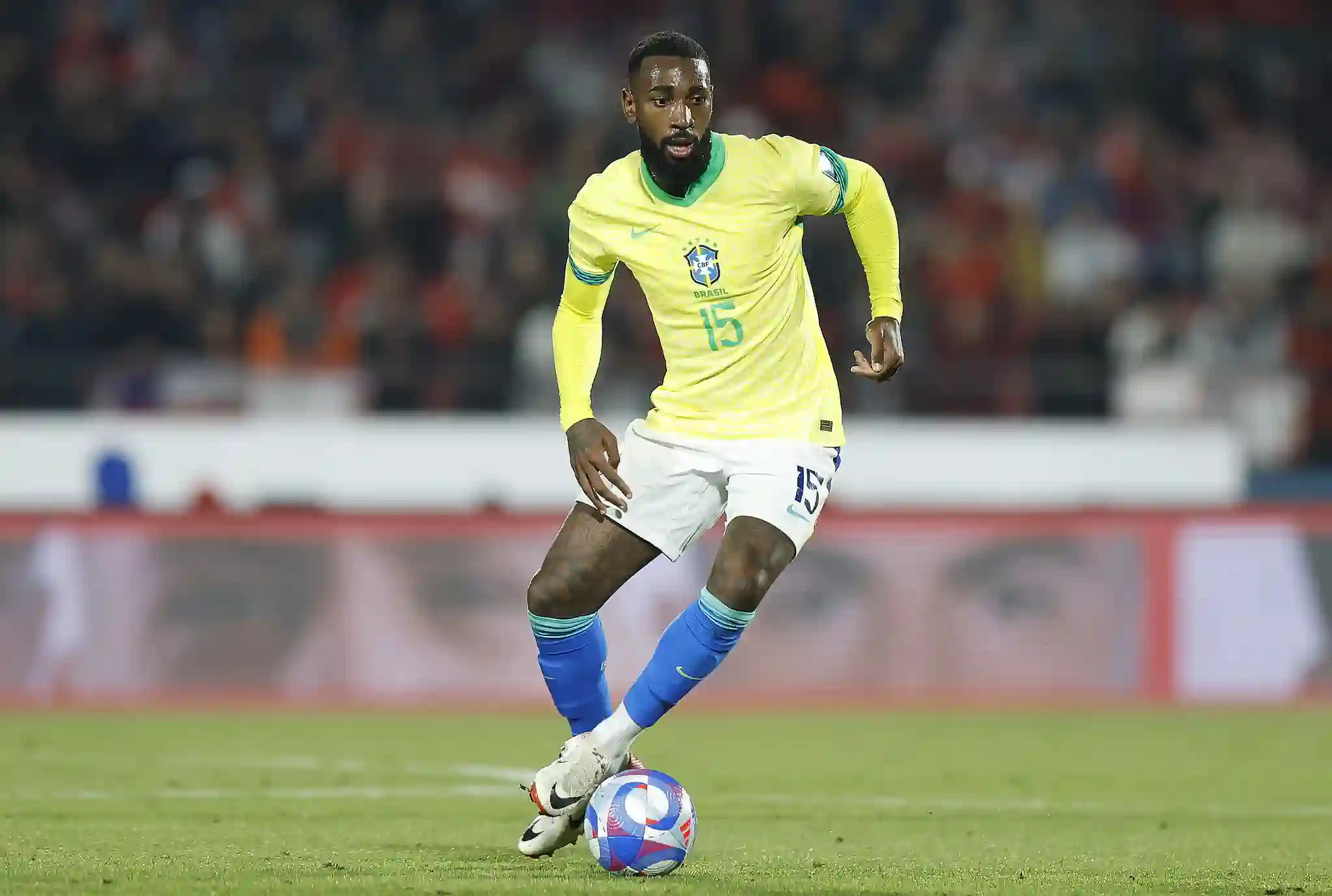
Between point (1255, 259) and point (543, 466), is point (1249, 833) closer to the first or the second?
point (543, 466)

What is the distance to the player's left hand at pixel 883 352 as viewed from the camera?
6.51m

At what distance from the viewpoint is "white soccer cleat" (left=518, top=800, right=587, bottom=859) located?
6438 mm

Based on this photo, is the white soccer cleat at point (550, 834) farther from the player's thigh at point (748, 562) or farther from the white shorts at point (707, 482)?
the white shorts at point (707, 482)

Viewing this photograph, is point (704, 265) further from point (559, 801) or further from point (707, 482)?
point (559, 801)

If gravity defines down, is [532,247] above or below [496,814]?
above

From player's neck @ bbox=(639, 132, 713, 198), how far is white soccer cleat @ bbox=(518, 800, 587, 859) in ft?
5.97

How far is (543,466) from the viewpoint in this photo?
15172 millimetres

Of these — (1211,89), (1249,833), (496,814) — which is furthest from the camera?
(1211,89)

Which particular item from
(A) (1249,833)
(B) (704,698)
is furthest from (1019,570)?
(A) (1249,833)

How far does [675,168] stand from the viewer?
6.49 meters

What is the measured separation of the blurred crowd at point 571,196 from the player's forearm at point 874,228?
25.0 feet

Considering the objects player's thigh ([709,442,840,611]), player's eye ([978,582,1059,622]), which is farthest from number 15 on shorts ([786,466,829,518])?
player's eye ([978,582,1059,622])

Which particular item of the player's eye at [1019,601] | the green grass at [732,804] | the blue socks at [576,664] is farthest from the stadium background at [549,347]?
the blue socks at [576,664]

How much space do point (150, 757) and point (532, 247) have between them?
6.23 m
